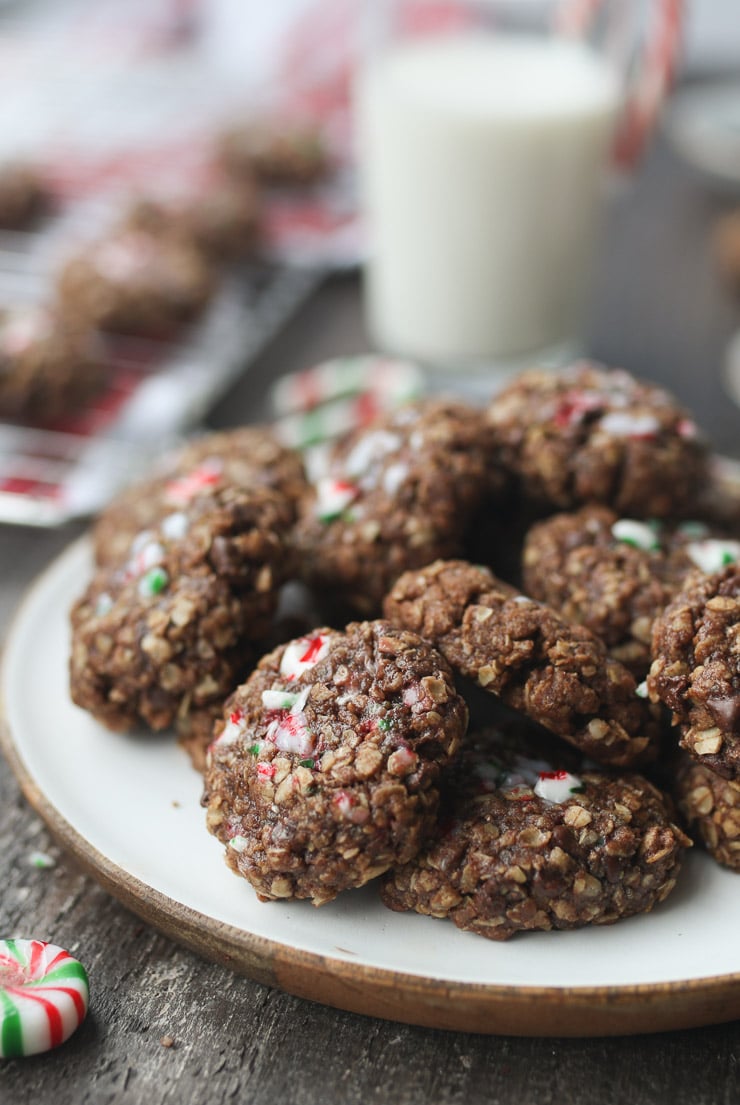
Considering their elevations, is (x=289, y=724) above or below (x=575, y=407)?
below

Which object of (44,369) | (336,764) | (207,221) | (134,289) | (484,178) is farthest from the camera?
(207,221)

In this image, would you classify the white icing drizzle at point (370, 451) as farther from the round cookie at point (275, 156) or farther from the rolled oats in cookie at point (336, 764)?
the round cookie at point (275, 156)

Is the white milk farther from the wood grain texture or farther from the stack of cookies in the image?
the wood grain texture

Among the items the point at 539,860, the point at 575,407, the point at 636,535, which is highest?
the point at 575,407

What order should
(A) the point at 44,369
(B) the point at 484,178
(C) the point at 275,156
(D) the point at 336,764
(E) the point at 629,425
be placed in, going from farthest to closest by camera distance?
(C) the point at 275,156 < (B) the point at 484,178 < (A) the point at 44,369 < (E) the point at 629,425 < (D) the point at 336,764

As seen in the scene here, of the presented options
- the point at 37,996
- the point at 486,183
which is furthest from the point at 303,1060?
the point at 486,183

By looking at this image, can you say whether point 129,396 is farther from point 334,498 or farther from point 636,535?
point 636,535

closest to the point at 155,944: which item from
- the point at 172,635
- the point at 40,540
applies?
the point at 172,635

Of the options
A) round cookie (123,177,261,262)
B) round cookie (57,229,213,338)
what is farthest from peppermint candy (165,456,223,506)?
round cookie (123,177,261,262)
